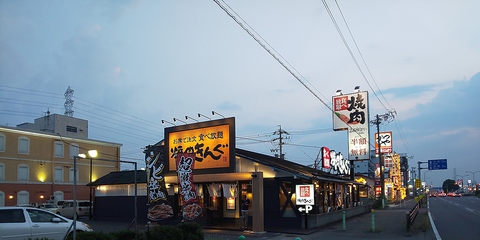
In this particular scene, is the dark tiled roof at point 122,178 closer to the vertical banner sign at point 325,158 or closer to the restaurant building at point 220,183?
the restaurant building at point 220,183

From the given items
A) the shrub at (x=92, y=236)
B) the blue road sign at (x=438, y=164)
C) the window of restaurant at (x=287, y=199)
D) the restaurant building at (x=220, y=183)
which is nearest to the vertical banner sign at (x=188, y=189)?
the restaurant building at (x=220, y=183)

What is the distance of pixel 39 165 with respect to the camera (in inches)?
1695

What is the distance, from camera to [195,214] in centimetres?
1984

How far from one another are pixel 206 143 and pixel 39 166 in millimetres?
29083

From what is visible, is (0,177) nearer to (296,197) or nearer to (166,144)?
(166,144)

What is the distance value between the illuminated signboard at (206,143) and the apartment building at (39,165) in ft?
53.7

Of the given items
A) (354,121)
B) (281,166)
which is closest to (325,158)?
(281,166)

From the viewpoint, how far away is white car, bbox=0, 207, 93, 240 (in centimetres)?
1240

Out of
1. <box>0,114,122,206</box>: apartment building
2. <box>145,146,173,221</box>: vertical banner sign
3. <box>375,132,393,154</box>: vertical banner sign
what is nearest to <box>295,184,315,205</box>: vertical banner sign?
<box>145,146,173,221</box>: vertical banner sign

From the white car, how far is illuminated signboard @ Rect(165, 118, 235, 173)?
837 cm

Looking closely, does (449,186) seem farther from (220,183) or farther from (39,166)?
(220,183)

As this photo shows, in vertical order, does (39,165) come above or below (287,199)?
above

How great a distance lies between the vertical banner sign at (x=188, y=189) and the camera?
19.9 m

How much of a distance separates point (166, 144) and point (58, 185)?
2727 centimetres
